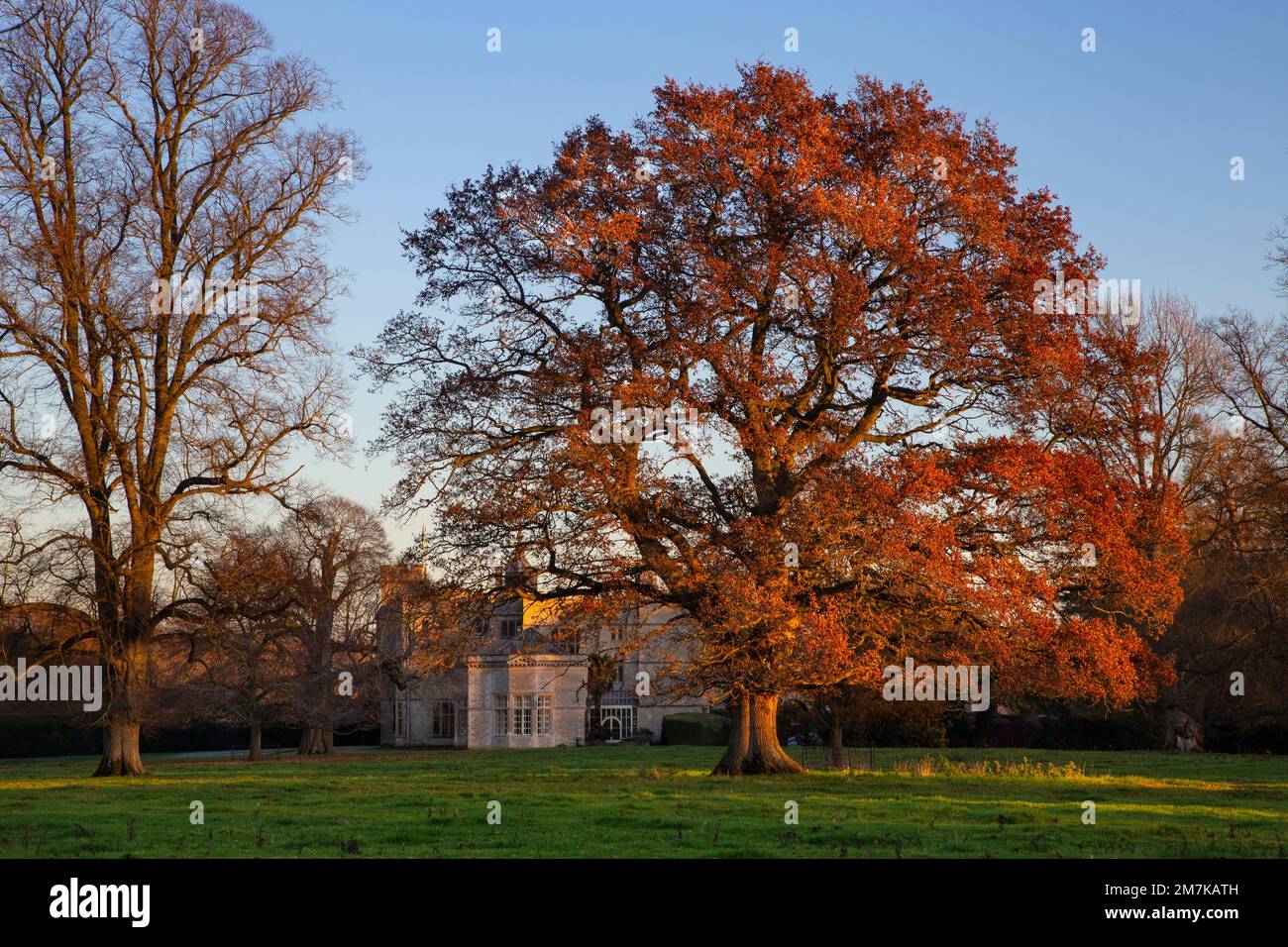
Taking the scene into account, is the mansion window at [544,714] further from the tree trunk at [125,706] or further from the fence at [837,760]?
the tree trunk at [125,706]

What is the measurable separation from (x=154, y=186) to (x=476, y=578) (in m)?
12.9

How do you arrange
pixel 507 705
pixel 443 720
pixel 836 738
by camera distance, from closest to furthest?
1. pixel 836 738
2. pixel 507 705
3. pixel 443 720

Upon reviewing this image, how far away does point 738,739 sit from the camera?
25.9 meters

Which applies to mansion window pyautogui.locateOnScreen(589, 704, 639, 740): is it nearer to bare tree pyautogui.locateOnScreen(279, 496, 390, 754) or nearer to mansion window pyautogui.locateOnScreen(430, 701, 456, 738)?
mansion window pyautogui.locateOnScreen(430, 701, 456, 738)

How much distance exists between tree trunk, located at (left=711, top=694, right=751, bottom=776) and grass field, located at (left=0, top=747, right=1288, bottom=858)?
1161mm

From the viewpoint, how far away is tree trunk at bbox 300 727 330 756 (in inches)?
2001

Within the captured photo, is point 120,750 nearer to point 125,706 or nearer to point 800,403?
point 125,706

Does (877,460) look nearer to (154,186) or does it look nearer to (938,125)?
(938,125)

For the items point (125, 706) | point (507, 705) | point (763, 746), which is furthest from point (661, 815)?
point (507, 705)

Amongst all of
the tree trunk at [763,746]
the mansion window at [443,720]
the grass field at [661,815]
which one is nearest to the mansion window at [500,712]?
the mansion window at [443,720]

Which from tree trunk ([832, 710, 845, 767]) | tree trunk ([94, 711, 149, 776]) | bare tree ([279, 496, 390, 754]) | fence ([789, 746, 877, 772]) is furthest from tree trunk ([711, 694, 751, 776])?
bare tree ([279, 496, 390, 754])

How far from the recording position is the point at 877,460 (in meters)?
22.6

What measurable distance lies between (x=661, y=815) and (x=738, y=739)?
9103 millimetres

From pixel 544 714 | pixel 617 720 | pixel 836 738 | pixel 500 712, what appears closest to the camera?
pixel 836 738
